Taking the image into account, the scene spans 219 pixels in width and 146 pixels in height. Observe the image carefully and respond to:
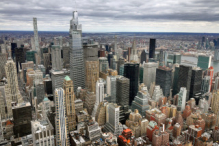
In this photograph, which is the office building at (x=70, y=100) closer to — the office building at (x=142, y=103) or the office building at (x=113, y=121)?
the office building at (x=113, y=121)

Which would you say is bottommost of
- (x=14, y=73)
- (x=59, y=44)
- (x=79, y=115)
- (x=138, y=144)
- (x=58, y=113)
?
(x=138, y=144)

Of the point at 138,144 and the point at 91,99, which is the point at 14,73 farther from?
the point at 138,144

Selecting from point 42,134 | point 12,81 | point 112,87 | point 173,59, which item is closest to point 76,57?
point 112,87

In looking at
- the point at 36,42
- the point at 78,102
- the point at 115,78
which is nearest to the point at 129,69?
the point at 115,78

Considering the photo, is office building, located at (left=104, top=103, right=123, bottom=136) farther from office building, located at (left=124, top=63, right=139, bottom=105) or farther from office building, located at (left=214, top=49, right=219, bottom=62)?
office building, located at (left=214, top=49, right=219, bottom=62)

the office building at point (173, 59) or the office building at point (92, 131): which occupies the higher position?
Answer: the office building at point (173, 59)

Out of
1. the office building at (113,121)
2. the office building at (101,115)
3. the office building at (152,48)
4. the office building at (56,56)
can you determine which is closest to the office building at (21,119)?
the office building at (101,115)

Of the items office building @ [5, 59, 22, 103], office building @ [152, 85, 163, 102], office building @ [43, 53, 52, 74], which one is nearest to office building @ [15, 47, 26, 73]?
office building @ [43, 53, 52, 74]
